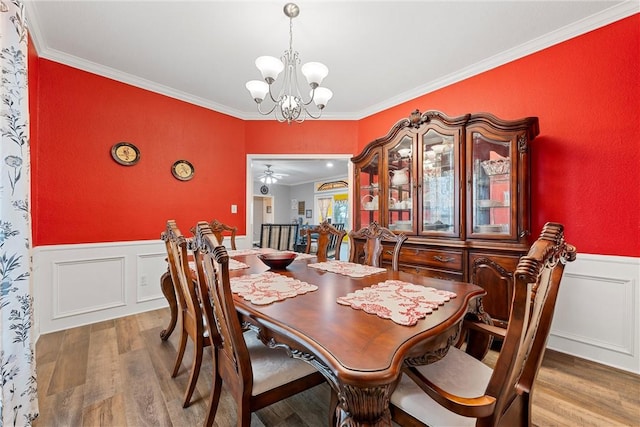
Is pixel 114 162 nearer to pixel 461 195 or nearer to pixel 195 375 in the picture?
A: pixel 195 375

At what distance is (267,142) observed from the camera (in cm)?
387

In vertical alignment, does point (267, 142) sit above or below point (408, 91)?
below

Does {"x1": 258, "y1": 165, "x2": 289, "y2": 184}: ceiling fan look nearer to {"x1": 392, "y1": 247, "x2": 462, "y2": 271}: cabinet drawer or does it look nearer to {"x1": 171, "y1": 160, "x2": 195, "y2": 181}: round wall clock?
{"x1": 171, "y1": 160, "x2": 195, "y2": 181}: round wall clock

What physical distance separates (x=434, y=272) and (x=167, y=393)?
218 cm

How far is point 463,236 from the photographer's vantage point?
231cm

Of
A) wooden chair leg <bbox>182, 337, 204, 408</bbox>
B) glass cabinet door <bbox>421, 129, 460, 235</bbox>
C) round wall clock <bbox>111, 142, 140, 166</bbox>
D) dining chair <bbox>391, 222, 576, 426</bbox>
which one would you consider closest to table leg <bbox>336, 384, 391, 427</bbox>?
dining chair <bbox>391, 222, 576, 426</bbox>

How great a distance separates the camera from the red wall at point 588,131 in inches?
74.7

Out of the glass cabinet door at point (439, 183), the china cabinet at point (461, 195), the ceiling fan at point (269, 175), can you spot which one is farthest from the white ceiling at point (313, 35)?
the ceiling fan at point (269, 175)

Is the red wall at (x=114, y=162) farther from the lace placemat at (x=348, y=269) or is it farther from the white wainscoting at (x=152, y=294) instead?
the lace placemat at (x=348, y=269)

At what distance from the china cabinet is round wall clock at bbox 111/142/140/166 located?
8.73ft

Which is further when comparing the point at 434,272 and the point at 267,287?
the point at 434,272

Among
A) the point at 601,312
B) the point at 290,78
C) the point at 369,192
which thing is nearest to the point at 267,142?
the point at 290,78

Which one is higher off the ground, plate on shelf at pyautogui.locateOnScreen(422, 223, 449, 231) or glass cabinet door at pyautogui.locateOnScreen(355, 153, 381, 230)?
glass cabinet door at pyautogui.locateOnScreen(355, 153, 381, 230)

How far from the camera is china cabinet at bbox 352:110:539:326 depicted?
2078 millimetres
